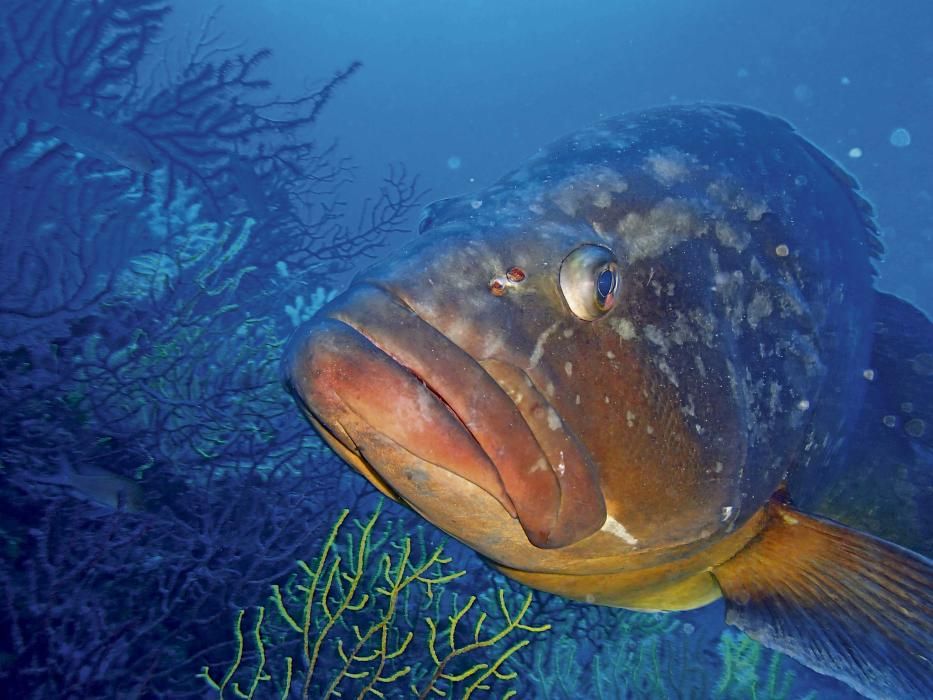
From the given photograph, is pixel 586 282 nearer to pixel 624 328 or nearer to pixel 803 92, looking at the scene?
pixel 624 328

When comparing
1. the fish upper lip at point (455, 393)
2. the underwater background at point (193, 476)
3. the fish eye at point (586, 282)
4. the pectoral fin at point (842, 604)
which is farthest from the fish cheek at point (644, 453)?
the underwater background at point (193, 476)

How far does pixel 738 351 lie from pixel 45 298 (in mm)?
4641

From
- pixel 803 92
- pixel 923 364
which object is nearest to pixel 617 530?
pixel 923 364

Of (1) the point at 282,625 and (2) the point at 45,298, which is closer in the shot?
(1) the point at 282,625

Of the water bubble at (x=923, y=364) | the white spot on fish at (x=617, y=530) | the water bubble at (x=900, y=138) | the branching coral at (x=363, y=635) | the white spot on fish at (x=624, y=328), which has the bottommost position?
the branching coral at (x=363, y=635)

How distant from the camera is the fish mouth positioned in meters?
1.48

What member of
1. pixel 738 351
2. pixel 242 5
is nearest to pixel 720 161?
pixel 738 351

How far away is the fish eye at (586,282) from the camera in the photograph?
6.11 feet

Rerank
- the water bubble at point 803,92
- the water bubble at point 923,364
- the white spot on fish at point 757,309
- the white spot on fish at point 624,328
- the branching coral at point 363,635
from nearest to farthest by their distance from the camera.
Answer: the white spot on fish at point 624,328
the white spot on fish at point 757,309
the water bubble at point 923,364
the branching coral at point 363,635
the water bubble at point 803,92

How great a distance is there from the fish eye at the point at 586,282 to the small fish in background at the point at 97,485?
325 cm

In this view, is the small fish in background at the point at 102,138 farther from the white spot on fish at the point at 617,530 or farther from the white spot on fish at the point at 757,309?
the white spot on fish at the point at 617,530

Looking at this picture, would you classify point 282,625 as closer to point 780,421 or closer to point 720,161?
point 780,421

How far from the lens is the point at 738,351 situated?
2.29 meters

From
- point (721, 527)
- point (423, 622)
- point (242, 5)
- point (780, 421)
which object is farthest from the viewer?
point (242, 5)
